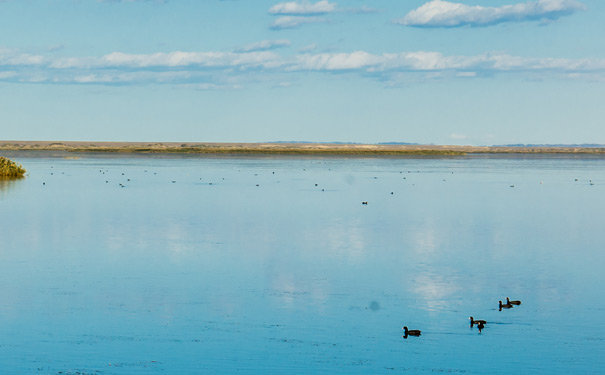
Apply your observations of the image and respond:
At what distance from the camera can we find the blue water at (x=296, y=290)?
18672 mm

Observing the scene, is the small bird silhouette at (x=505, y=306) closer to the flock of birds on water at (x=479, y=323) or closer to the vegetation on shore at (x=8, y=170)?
the flock of birds on water at (x=479, y=323)

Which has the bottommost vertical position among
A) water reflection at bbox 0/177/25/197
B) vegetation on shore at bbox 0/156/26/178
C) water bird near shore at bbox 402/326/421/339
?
water bird near shore at bbox 402/326/421/339

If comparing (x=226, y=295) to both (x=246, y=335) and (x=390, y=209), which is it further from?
(x=390, y=209)

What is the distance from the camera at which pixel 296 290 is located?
84.4 ft

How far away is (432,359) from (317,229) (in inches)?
940

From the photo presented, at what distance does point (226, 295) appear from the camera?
976 inches

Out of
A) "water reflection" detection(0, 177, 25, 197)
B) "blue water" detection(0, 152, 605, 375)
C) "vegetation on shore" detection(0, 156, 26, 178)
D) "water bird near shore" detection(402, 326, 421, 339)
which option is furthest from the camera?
"vegetation on shore" detection(0, 156, 26, 178)

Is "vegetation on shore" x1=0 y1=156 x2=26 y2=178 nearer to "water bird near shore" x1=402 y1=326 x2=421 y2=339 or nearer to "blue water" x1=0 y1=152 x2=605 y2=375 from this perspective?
"blue water" x1=0 y1=152 x2=605 y2=375

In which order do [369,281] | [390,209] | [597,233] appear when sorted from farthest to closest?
1. [390,209]
2. [597,233]
3. [369,281]

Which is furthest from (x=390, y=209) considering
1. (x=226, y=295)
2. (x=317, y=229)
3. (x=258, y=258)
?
(x=226, y=295)

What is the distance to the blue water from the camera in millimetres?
18672

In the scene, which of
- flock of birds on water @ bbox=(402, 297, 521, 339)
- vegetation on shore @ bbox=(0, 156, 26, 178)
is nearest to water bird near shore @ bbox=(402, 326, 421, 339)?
flock of birds on water @ bbox=(402, 297, 521, 339)

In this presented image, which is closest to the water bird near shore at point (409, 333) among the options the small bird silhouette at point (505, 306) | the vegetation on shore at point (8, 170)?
the small bird silhouette at point (505, 306)

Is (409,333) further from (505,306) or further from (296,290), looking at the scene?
(296,290)
